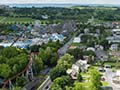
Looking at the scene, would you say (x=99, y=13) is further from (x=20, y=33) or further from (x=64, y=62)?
(x=64, y=62)

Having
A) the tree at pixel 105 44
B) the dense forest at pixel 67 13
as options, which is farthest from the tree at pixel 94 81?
the dense forest at pixel 67 13

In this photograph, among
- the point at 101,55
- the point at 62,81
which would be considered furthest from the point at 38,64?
the point at 101,55

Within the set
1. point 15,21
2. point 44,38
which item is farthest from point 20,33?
point 15,21

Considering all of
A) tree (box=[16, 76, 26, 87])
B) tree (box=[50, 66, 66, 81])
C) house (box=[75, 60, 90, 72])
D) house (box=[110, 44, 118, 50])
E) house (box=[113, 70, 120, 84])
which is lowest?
house (box=[110, 44, 118, 50])

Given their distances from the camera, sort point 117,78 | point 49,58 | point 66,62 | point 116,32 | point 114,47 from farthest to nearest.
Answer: point 116,32, point 114,47, point 49,58, point 66,62, point 117,78

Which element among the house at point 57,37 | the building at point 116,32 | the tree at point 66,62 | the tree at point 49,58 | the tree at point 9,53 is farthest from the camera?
the building at point 116,32

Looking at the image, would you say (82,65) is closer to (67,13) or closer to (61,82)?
(61,82)

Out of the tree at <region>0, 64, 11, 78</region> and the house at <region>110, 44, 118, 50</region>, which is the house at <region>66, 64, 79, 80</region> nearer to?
the tree at <region>0, 64, 11, 78</region>

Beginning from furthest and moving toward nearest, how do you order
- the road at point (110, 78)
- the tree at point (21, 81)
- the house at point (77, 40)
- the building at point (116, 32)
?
the building at point (116, 32) → the house at point (77, 40) → the road at point (110, 78) → the tree at point (21, 81)

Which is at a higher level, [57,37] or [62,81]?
[62,81]

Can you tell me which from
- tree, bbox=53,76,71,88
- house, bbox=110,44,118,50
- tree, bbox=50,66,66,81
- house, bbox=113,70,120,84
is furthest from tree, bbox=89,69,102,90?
house, bbox=110,44,118,50

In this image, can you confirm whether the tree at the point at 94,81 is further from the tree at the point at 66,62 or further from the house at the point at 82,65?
the house at the point at 82,65
